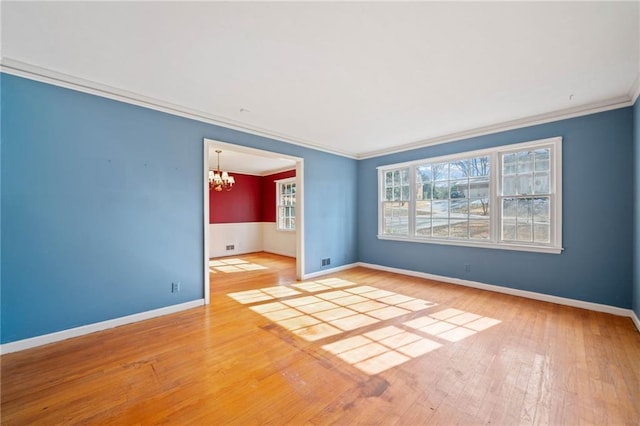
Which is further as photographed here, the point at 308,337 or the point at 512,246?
the point at 512,246

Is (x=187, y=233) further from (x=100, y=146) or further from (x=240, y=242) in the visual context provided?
(x=240, y=242)

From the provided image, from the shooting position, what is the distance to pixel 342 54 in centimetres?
228

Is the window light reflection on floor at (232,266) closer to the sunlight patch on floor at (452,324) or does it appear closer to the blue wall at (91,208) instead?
the blue wall at (91,208)

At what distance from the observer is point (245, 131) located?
411 cm

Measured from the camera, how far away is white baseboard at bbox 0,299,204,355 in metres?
2.41

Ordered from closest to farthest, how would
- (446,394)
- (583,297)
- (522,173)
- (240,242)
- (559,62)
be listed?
(446,394) < (559,62) < (583,297) < (522,173) < (240,242)

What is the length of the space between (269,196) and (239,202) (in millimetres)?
982

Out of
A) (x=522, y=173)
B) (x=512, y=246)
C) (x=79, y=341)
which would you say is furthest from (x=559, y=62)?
(x=79, y=341)

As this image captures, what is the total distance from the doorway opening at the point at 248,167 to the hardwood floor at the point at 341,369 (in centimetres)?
113

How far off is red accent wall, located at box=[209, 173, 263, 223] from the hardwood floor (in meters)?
4.82

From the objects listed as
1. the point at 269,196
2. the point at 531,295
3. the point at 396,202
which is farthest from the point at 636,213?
the point at 269,196

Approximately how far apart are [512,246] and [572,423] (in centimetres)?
292

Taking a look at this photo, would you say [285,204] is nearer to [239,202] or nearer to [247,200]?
[247,200]

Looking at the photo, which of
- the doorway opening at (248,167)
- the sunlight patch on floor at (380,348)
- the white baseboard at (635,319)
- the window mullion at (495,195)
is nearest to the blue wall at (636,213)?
the white baseboard at (635,319)
